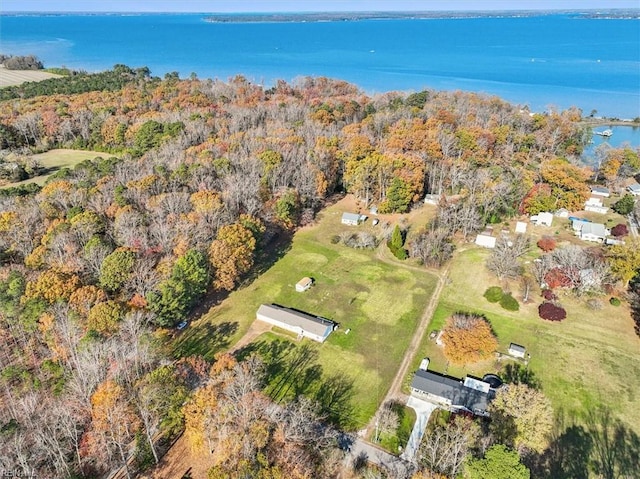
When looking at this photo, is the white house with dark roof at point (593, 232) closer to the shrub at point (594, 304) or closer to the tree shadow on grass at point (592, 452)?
the shrub at point (594, 304)

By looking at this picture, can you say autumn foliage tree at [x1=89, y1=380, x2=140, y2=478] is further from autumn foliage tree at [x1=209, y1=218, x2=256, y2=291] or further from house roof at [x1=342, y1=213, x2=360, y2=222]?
house roof at [x1=342, y1=213, x2=360, y2=222]

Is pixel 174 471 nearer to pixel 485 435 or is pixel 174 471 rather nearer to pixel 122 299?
pixel 122 299

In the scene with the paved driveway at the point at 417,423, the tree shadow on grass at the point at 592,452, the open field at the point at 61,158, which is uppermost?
the open field at the point at 61,158

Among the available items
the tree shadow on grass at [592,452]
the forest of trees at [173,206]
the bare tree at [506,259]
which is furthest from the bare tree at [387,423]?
the bare tree at [506,259]

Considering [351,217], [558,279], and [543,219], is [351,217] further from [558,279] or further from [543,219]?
[558,279]

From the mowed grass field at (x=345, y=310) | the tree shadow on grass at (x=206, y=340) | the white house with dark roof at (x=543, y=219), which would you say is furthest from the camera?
the white house with dark roof at (x=543, y=219)

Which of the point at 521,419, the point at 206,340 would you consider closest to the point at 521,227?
the point at 521,419

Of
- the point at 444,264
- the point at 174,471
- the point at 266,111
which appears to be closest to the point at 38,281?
the point at 174,471
